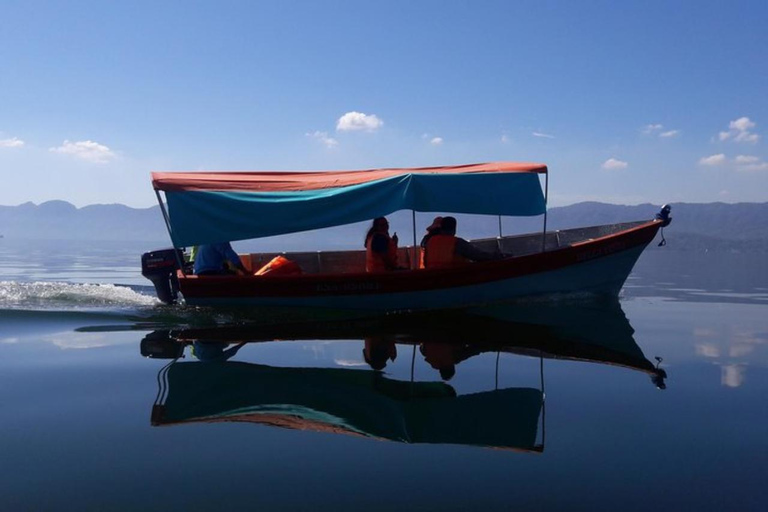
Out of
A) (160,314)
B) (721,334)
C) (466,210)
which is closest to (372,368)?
Answer: (466,210)

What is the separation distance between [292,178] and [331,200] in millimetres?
1388

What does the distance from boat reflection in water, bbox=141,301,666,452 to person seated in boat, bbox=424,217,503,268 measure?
1213mm

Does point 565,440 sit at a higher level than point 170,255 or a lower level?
lower

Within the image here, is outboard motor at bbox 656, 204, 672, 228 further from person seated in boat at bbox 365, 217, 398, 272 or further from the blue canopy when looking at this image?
person seated in boat at bbox 365, 217, 398, 272

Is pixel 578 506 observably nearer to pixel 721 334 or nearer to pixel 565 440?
pixel 565 440

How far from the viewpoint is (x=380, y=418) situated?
530 centimetres

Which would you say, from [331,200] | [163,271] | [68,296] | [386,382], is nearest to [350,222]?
[331,200]

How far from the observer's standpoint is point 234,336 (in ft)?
30.0

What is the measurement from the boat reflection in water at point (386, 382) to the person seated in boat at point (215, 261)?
189 centimetres

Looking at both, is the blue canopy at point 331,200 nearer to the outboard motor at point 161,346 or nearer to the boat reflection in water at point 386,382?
A: the boat reflection in water at point 386,382

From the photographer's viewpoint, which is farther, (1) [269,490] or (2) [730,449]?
(2) [730,449]

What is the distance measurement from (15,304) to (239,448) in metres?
9.32

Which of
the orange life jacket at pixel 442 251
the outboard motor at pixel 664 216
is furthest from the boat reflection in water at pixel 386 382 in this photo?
the outboard motor at pixel 664 216

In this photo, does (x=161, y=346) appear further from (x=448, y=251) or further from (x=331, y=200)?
(x=448, y=251)
